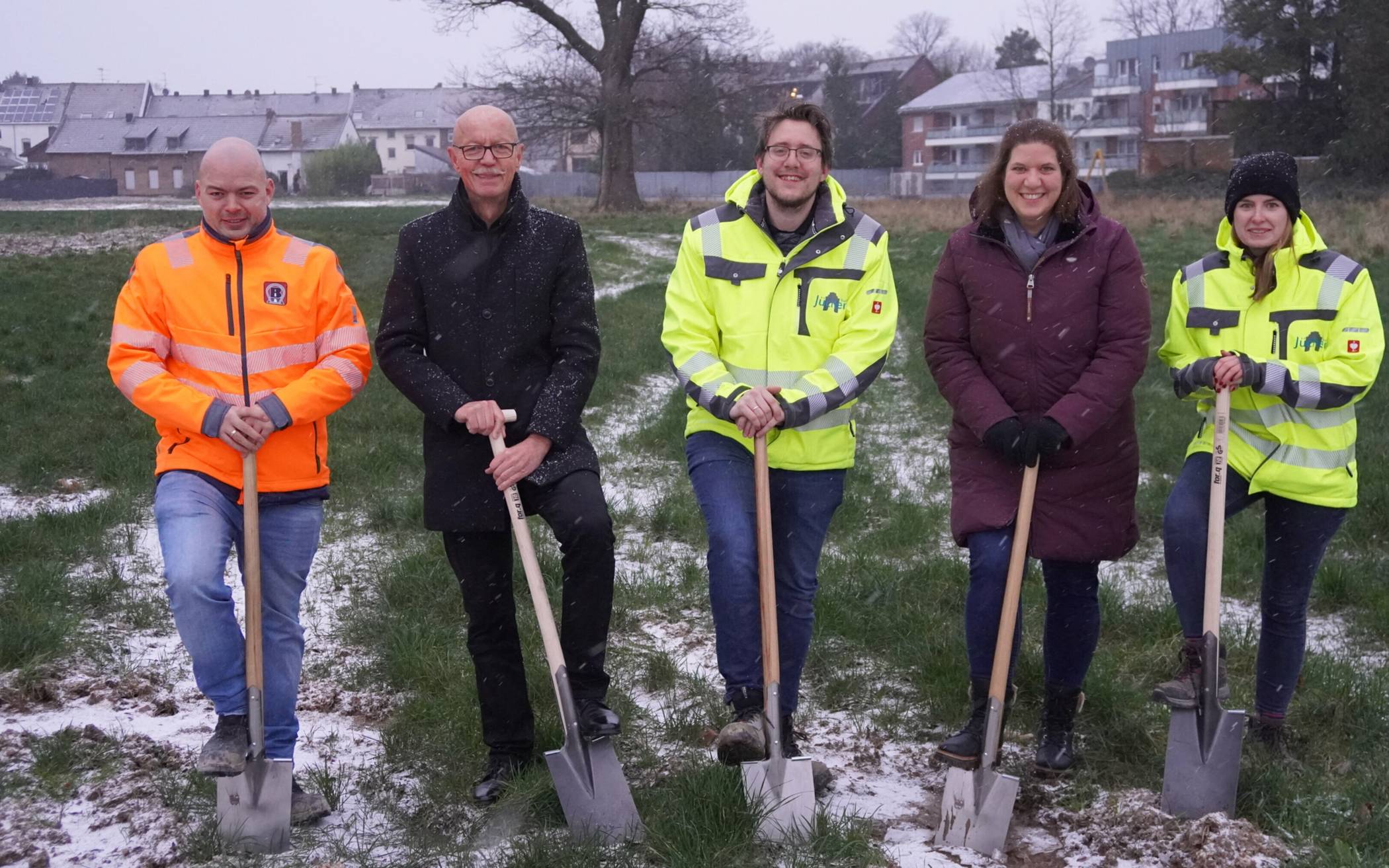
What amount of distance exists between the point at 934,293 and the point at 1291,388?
118 cm

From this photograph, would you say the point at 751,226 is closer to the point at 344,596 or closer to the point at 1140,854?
the point at 1140,854

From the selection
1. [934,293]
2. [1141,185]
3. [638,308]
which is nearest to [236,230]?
[934,293]

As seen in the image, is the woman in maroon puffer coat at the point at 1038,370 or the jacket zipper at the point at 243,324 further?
the woman in maroon puffer coat at the point at 1038,370

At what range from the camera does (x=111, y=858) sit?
3.71 m

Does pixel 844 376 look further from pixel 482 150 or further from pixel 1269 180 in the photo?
pixel 1269 180

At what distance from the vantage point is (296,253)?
4051mm

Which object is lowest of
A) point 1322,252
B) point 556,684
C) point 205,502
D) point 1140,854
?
point 1140,854

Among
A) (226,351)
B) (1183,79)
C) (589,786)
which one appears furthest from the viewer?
(1183,79)

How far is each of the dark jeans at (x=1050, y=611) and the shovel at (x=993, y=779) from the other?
0.12 meters

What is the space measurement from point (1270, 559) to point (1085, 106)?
71319mm

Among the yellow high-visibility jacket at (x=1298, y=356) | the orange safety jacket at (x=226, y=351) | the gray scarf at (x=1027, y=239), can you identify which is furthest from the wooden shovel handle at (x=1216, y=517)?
the orange safety jacket at (x=226, y=351)

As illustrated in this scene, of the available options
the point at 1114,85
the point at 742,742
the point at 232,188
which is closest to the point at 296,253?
the point at 232,188

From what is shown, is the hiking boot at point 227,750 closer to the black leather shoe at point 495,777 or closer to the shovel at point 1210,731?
the black leather shoe at point 495,777

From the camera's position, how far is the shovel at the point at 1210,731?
155 inches
